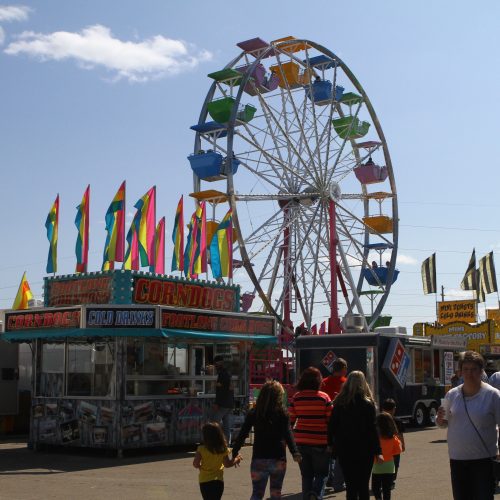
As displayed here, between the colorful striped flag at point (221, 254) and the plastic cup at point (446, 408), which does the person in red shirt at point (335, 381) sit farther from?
the colorful striped flag at point (221, 254)

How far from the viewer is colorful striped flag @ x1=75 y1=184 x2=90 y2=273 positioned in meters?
18.7

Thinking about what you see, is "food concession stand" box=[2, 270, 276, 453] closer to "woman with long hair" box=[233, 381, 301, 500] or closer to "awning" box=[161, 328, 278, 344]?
"awning" box=[161, 328, 278, 344]

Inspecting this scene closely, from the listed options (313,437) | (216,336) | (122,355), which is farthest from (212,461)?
(216,336)

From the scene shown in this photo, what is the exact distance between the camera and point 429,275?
4678cm

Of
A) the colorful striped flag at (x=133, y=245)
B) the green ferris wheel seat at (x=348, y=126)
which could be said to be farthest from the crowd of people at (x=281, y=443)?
the green ferris wheel seat at (x=348, y=126)

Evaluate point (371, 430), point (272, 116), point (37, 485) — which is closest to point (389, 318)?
point (272, 116)

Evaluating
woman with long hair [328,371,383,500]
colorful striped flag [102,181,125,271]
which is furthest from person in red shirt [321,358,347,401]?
colorful striped flag [102,181,125,271]

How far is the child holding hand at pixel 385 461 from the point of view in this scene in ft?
29.6

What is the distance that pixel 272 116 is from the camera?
32188 mm

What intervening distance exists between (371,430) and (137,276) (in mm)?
8316

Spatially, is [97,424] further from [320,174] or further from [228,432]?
[320,174]

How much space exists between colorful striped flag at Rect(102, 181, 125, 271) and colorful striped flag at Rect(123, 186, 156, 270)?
1356 mm

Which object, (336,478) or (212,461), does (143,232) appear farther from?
(212,461)

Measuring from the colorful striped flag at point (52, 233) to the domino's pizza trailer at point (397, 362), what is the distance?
565cm
